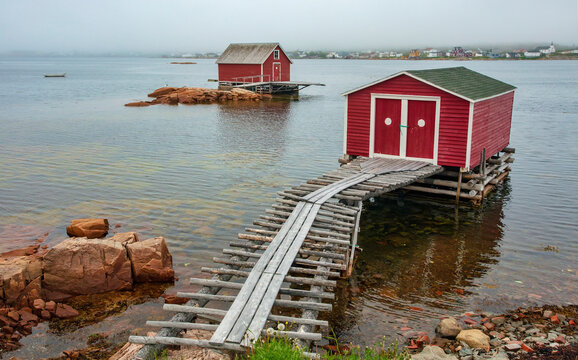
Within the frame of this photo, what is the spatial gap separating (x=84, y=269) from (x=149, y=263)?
1.33 metres

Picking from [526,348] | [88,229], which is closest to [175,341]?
[526,348]

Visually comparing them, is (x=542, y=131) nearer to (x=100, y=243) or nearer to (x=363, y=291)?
(x=363, y=291)

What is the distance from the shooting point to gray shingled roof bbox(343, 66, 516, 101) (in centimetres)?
1647

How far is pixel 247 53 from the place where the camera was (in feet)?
194

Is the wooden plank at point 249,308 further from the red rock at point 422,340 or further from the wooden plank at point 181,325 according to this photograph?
the red rock at point 422,340

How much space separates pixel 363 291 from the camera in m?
11.2

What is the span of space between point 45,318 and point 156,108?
40.0 meters

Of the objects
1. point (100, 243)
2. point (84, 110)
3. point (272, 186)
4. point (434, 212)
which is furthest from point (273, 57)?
point (100, 243)

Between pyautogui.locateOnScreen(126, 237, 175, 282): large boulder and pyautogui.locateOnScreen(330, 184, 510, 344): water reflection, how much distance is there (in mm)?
3869

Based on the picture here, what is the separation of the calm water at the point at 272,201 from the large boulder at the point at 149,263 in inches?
19.3

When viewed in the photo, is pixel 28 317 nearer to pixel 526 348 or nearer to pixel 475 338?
pixel 475 338

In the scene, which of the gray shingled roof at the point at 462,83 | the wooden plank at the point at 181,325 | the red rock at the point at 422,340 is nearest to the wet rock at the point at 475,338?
the red rock at the point at 422,340

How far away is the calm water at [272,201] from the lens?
10.8m

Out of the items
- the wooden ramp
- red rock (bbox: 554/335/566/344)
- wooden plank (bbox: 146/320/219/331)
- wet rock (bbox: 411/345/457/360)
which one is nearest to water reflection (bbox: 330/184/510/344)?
the wooden ramp
